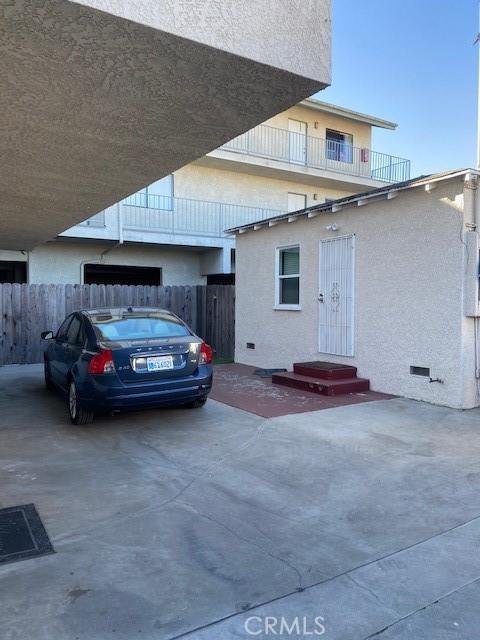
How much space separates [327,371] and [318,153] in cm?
1420

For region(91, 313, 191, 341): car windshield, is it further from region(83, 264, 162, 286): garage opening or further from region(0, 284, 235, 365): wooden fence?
region(83, 264, 162, 286): garage opening

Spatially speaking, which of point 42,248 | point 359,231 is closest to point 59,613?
point 359,231

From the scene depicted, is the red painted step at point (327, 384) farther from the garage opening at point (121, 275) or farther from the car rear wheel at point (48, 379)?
the garage opening at point (121, 275)

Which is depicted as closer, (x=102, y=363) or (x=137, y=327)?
(x=102, y=363)

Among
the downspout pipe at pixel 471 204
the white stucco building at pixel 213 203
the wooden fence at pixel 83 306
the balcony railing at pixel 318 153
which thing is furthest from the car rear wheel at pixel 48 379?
the balcony railing at pixel 318 153

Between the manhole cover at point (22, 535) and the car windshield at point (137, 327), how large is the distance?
2.65 meters

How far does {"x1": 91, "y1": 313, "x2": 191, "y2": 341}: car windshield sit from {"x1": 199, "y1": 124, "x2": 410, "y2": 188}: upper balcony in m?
11.1

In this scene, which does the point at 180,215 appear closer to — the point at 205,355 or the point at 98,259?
the point at 98,259

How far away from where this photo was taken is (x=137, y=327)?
6.61 metres

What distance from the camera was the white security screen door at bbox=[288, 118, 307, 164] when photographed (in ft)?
64.4

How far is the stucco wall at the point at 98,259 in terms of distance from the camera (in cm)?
1570

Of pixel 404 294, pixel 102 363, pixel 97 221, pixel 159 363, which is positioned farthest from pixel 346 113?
pixel 102 363

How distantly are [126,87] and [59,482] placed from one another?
135 inches

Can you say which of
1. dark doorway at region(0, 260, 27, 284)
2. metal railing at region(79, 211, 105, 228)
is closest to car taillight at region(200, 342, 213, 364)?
metal railing at region(79, 211, 105, 228)
